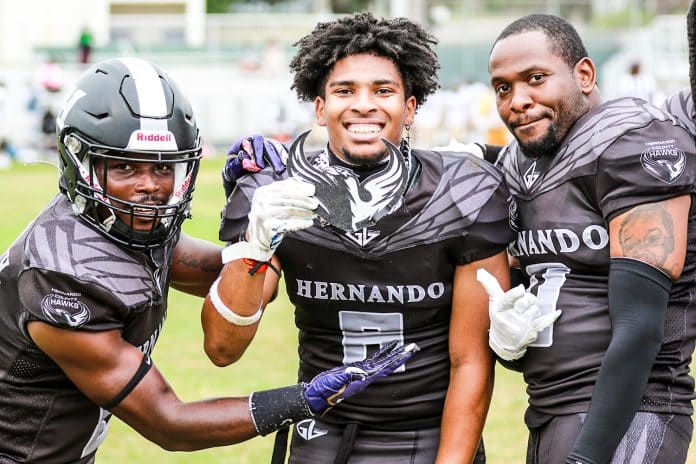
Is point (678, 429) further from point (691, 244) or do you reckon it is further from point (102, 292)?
point (102, 292)

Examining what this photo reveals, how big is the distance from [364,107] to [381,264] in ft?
1.83

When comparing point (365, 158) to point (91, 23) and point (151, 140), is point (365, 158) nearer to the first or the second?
point (151, 140)

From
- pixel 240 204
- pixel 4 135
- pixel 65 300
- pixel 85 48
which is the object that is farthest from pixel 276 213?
pixel 85 48

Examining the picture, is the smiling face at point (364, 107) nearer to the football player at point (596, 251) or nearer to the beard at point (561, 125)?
the football player at point (596, 251)

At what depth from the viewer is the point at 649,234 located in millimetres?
3318

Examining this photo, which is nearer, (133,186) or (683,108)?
(133,186)

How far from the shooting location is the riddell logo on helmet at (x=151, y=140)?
142 inches

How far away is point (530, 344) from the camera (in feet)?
11.9

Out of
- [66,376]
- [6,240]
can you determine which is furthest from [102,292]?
[6,240]

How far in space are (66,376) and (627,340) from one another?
188 cm

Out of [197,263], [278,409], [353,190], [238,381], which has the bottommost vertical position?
[238,381]

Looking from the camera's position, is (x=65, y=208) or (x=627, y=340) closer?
(x=627, y=340)

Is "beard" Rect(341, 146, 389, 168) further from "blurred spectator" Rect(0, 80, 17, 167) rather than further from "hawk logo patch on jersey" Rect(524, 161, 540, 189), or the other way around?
"blurred spectator" Rect(0, 80, 17, 167)

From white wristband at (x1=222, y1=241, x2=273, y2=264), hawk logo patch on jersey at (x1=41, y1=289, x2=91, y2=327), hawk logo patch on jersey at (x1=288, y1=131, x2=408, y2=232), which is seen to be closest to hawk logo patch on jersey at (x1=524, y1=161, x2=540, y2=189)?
hawk logo patch on jersey at (x1=288, y1=131, x2=408, y2=232)
